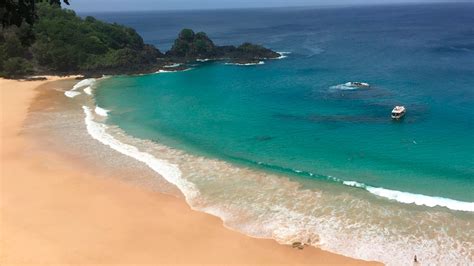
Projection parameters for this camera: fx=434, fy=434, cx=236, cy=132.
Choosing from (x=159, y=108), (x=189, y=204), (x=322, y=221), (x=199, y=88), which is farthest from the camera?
(x=199, y=88)

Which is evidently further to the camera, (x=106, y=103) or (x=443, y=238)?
(x=106, y=103)

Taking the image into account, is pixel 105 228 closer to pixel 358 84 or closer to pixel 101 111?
pixel 101 111

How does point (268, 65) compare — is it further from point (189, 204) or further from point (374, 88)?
point (189, 204)

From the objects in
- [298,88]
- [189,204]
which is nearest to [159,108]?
[298,88]

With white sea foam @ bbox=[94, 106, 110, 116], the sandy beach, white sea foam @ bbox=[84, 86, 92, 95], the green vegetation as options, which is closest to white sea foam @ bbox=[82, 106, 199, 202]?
the sandy beach

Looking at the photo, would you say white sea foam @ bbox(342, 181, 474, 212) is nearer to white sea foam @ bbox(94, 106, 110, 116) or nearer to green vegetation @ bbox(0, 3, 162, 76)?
white sea foam @ bbox(94, 106, 110, 116)

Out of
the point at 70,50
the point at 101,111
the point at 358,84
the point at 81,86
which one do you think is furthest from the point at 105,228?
the point at 70,50
